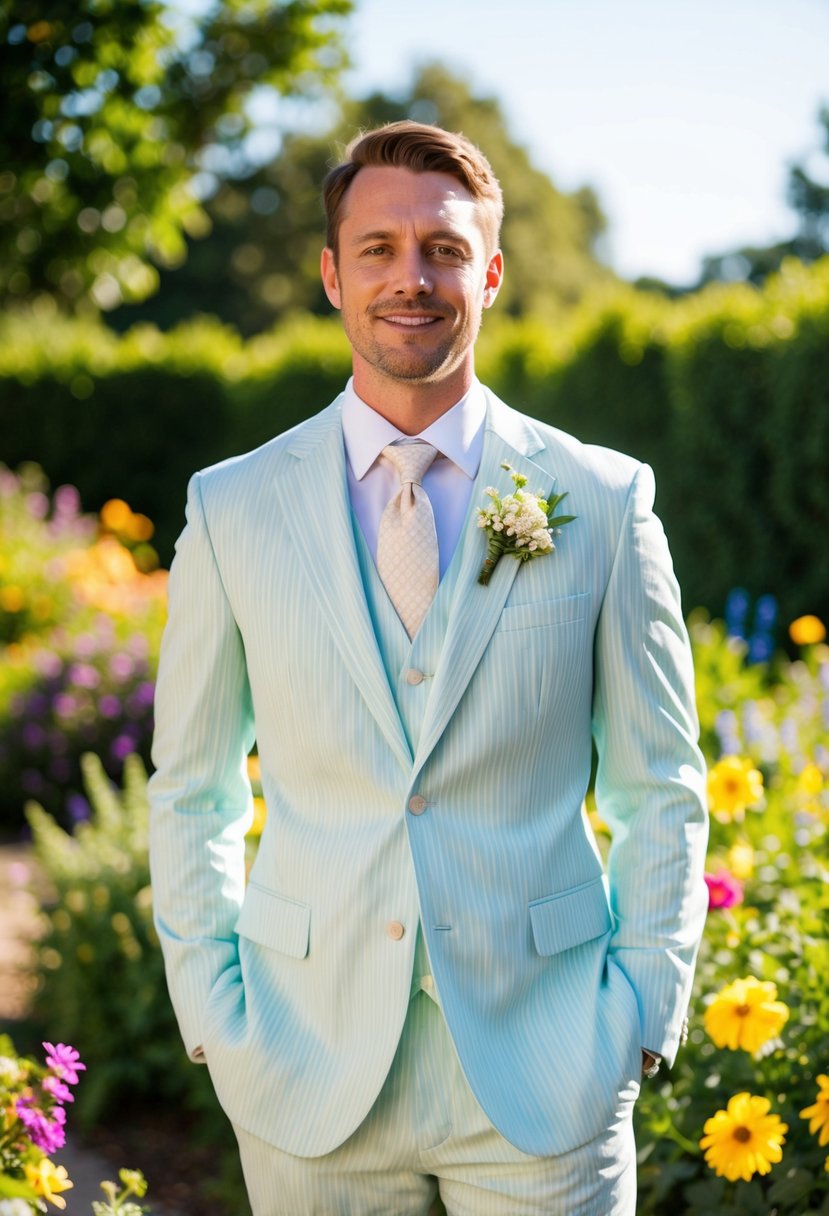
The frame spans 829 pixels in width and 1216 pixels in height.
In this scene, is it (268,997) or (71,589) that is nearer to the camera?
(268,997)

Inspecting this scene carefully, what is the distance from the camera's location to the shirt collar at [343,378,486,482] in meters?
2.06

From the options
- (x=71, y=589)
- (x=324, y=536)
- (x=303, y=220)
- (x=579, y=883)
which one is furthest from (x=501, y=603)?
(x=303, y=220)

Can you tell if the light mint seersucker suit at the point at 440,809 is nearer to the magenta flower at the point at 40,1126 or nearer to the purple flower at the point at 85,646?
the magenta flower at the point at 40,1126

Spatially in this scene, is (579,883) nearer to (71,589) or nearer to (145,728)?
(145,728)

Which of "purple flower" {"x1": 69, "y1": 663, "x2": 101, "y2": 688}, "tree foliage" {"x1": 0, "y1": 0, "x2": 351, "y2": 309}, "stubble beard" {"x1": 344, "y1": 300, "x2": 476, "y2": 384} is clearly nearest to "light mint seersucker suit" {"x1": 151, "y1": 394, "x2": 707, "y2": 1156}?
"stubble beard" {"x1": 344, "y1": 300, "x2": 476, "y2": 384}

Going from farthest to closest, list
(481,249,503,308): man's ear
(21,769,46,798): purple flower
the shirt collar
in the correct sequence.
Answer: (21,769,46,798): purple flower → (481,249,503,308): man's ear → the shirt collar

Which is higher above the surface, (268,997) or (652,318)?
(652,318)

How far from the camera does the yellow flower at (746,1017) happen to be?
8.05 feet

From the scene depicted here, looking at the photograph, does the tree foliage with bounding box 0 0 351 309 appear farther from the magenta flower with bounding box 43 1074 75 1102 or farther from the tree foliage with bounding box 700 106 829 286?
the tree foliage with bounding box 700 106 829 286

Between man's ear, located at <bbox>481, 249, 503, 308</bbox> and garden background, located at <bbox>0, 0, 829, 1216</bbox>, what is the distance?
1.21 m

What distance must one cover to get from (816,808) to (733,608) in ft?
7.42

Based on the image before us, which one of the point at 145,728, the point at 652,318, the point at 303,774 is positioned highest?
the point at 652,318

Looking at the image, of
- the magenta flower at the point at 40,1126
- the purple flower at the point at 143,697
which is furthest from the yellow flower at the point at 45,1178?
the purple flower at the point at 143,697

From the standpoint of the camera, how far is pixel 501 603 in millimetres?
1942
